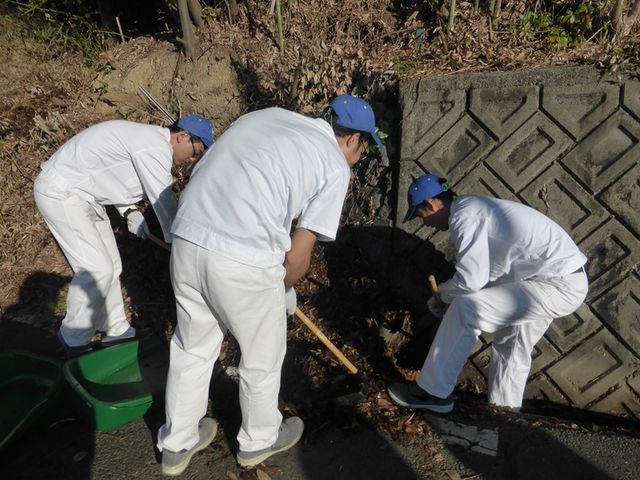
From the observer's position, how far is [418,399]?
384cm

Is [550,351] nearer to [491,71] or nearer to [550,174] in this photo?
[550,174]

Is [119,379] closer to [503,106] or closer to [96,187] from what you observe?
[96,187]

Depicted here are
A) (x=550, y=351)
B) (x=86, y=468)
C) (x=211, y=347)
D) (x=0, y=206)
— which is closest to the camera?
(x=211, y=347)

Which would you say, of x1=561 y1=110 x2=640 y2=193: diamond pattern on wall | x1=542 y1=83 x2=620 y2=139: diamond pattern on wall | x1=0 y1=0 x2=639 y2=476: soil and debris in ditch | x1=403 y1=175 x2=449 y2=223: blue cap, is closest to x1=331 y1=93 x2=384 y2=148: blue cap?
x1=403 y1=175 x2=449 y2=223: blue cap

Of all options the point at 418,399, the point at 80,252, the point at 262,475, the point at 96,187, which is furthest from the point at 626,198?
the point at 80,252

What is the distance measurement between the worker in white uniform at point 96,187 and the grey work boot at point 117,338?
0.77ft

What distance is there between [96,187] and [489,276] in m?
3.25

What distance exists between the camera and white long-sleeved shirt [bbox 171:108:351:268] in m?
2.59

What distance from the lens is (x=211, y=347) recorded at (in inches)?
119

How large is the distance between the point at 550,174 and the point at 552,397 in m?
2.02

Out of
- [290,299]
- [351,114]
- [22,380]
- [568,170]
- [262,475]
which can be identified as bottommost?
[262,475]

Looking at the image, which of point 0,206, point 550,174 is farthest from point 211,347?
point 0,206

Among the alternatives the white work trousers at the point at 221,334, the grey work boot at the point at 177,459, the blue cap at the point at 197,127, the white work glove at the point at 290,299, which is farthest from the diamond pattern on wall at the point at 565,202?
the grey work boot at the point at 177,459

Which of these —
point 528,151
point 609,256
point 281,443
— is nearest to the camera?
point 281,443
